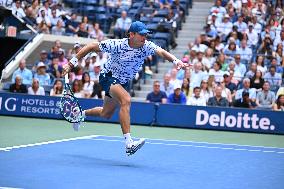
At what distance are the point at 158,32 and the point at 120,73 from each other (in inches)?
492

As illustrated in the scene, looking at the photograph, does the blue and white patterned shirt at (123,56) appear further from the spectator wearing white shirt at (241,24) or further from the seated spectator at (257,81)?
the spectator wearing white shirt at (241,24)

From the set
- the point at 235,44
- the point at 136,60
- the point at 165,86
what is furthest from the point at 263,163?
the point at 235,44

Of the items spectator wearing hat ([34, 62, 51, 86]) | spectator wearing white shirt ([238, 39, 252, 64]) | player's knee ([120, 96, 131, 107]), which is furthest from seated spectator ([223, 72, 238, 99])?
player's knee ([120, 96, 131, 107])

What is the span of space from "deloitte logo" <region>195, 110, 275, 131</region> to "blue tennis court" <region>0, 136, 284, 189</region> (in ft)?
14.0

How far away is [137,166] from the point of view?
9.65m

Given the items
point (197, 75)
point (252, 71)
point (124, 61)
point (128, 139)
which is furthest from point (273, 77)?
point (128, 139)

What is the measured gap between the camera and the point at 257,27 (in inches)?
877

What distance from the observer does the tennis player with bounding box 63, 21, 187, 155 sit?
404 inches

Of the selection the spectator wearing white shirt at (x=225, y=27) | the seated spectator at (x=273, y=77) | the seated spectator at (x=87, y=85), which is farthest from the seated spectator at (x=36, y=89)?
the spectator wearing white shirt at (x=225, y=27)

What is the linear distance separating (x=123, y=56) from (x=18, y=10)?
1419cm

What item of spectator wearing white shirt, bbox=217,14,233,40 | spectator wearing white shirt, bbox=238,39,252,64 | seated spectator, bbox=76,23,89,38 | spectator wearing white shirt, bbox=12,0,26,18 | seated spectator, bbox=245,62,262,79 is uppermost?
spectator wearing white shirt, bbox=12,0,26,18

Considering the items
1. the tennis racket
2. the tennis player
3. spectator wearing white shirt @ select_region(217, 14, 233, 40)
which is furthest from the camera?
spectator wearing white shirt @ select_region(217, 14, 233, 40)

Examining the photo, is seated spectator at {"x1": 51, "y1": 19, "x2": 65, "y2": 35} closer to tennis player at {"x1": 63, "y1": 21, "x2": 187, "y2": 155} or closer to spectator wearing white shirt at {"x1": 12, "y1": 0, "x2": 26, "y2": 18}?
spectator wearing white shirt at {"x1": 12, "y1": 0, "x2": 26, "y2": 18}

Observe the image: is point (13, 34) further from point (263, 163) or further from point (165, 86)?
point (263, 163)
